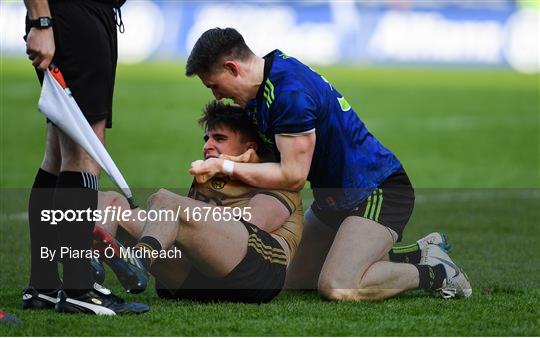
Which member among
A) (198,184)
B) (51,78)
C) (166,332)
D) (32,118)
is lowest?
(32,118)

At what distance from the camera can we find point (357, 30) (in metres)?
32.6

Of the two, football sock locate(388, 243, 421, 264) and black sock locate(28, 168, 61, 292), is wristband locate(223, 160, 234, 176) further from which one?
football sock locate(388, 243, 421, 264)

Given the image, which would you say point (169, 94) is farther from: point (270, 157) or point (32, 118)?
point (270, 157)

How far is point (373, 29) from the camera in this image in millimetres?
32531

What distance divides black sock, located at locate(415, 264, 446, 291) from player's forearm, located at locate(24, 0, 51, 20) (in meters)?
2.29

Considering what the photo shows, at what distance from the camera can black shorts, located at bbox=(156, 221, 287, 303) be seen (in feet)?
17.9

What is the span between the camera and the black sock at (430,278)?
5.86 metres

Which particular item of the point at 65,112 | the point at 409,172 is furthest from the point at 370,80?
the point at 65,112

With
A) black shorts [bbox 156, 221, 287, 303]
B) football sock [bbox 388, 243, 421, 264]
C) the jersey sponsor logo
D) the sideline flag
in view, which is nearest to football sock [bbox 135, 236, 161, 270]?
the sideline flag

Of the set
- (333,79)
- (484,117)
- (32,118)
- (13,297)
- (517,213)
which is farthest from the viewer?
(333,79)

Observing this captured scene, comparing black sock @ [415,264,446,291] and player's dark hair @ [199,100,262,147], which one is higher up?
player's dark hair @ [199,100,262,147]

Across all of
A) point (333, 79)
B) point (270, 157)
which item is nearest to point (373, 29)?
point (333, 79)

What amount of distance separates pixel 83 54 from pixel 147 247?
0.90 meters

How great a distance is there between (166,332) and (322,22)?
27988 millimetres
